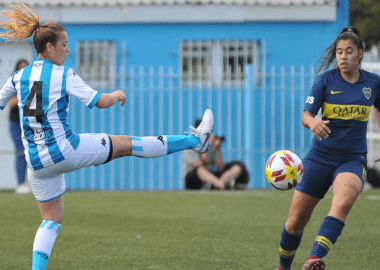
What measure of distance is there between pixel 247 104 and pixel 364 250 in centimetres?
706

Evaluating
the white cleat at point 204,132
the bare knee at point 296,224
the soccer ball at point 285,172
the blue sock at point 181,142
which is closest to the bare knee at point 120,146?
the blue sock at point 181,142

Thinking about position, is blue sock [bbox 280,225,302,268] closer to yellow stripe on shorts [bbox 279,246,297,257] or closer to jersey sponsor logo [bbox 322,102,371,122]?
yellow stripe on shorts [bbox 279,246,297,257]

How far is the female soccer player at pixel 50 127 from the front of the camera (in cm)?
416

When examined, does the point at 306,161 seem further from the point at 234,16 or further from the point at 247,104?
the point at 234,16

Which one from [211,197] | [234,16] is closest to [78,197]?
[211,197]

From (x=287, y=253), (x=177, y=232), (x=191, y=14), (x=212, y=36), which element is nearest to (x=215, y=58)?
(x=212, y=36)

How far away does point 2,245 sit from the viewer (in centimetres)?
625

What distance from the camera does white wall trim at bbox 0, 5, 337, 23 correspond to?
531 inches

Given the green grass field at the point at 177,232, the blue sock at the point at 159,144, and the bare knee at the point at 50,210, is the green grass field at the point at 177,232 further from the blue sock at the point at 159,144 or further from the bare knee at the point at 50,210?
the blue sock at the point at 159,144

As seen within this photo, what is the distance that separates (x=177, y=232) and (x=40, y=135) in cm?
328

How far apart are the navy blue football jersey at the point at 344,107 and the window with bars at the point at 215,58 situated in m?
8.76

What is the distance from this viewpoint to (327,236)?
4.15 meters

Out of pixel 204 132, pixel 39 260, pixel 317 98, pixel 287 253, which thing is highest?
pixel 317 98

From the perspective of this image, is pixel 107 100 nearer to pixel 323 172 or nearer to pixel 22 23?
pixel 22 23
